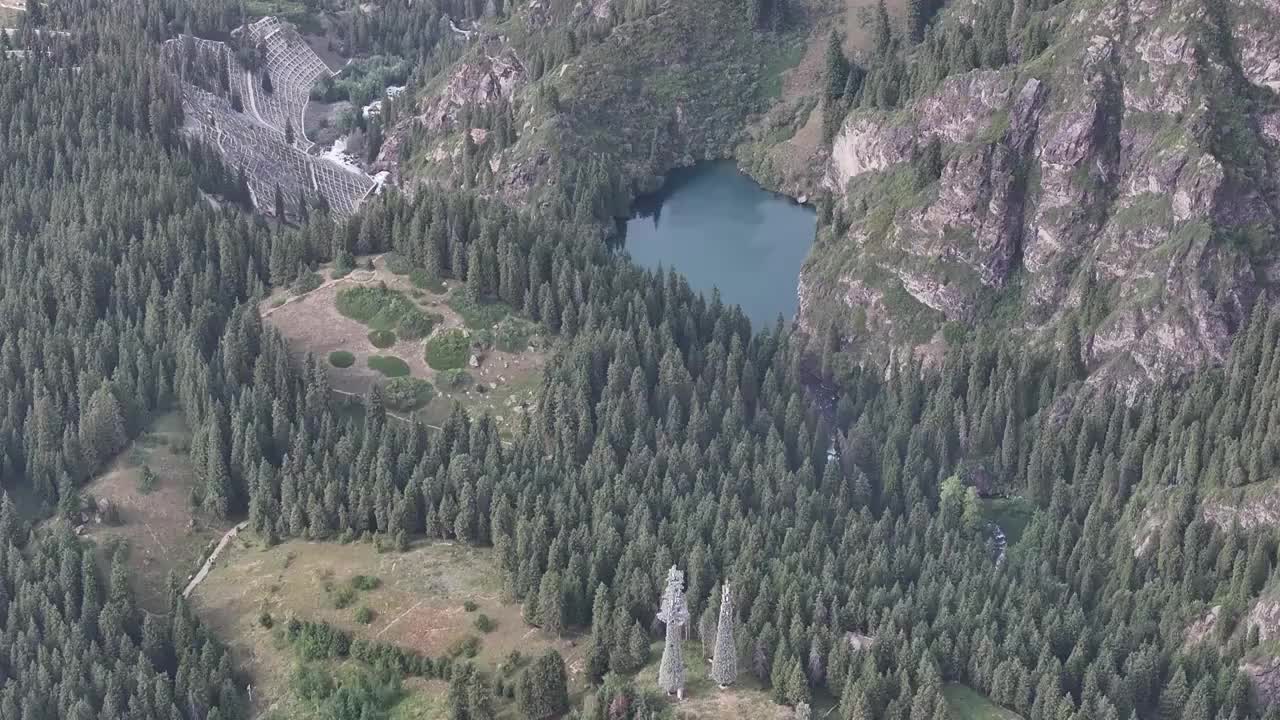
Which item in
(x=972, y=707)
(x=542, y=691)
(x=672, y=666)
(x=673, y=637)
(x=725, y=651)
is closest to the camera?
(x=673, y=637)

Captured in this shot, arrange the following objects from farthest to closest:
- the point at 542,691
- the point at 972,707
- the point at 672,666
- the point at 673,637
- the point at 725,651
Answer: the point at 972,707 → the point at 725,651 → the point at 542,691 → the point at 672,666 → the point at 673,637

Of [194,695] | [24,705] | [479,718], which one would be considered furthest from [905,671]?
[24,705]

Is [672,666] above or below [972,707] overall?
above

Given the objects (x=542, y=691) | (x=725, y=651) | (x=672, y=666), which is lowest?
(x=542, y=691)

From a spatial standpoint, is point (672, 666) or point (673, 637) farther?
point (672, 666)

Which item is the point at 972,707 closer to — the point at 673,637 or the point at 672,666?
the point at 672,666

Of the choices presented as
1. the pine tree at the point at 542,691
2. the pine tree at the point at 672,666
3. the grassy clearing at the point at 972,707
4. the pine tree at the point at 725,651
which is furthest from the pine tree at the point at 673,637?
the grassy clearing at the point at 972,707

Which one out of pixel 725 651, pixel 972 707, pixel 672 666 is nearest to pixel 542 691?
pixel 672 666
